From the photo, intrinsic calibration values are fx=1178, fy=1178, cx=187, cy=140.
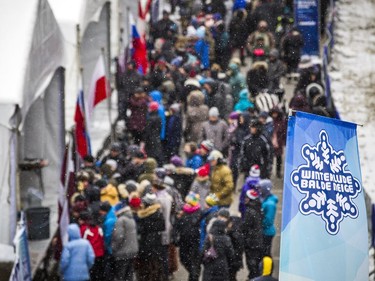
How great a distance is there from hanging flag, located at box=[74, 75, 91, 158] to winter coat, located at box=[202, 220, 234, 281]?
3.67m

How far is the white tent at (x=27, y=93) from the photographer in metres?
13.3

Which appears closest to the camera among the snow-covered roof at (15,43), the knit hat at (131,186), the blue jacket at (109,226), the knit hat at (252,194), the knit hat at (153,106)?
the snow-covered roof at (15,43)

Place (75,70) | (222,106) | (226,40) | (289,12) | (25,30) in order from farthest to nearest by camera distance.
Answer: (289,12) → (226,40) → (222,106) → (75,70) → (25,30)

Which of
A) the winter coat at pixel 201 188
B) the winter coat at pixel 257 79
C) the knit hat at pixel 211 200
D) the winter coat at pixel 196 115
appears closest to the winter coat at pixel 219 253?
the knit hat at pixel 211 200

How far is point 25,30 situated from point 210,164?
3.92m

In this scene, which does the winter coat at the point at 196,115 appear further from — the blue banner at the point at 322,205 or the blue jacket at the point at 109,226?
the blue banner at the point at 322,205

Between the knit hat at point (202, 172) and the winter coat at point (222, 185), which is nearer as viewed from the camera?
the knit hat at point (202, 172)

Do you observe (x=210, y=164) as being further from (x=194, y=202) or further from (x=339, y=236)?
(x=339, y=236)

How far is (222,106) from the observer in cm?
2042

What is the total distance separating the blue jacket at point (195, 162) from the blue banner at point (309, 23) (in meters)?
9.67

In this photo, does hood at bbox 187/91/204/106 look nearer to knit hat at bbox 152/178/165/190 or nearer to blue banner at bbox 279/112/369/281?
knit hat at bbox 152/178/165/190

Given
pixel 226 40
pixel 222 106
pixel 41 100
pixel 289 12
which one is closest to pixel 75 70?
pixel 41 100

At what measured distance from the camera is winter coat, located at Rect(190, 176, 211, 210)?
16.0m

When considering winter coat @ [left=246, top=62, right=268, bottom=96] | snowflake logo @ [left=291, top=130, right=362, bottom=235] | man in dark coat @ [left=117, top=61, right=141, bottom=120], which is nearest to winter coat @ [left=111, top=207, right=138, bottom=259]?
snowflake logo @ [left=291, top=130, right=362, bottom=235]
